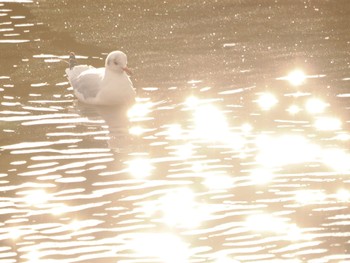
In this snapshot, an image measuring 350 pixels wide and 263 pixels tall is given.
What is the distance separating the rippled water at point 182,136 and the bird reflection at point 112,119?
3cm

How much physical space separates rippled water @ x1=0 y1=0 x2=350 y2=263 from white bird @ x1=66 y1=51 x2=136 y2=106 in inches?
7.9

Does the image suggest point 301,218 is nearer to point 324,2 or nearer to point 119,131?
point 119,131

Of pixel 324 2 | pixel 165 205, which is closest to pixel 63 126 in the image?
pixel 165 205

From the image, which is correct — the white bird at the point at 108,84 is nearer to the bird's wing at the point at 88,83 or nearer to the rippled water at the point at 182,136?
the bird's wing at the point at 88,83

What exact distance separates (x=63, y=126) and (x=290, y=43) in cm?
587

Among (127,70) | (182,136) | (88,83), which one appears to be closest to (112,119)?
(127,70)

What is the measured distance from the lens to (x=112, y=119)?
70.4 ft

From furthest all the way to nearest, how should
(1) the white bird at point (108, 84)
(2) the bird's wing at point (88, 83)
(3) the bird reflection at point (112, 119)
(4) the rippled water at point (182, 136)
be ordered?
(2) the bird's wing at point (88, 83)
(1) the white bird at point (108, 84)
(3) the bird reflection at point (112, 119)
(4) the rippled water at point (182, 136)

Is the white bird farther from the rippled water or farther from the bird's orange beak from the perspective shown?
the rippled water

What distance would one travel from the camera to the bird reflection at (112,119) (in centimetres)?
1989

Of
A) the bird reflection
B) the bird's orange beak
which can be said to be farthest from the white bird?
the bird reflection

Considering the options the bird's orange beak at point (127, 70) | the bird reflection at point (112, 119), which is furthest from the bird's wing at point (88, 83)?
the bird's orange beak at point (127, 70)

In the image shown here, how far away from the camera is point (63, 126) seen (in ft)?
67.9

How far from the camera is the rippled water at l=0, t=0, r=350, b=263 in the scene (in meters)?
15.8
